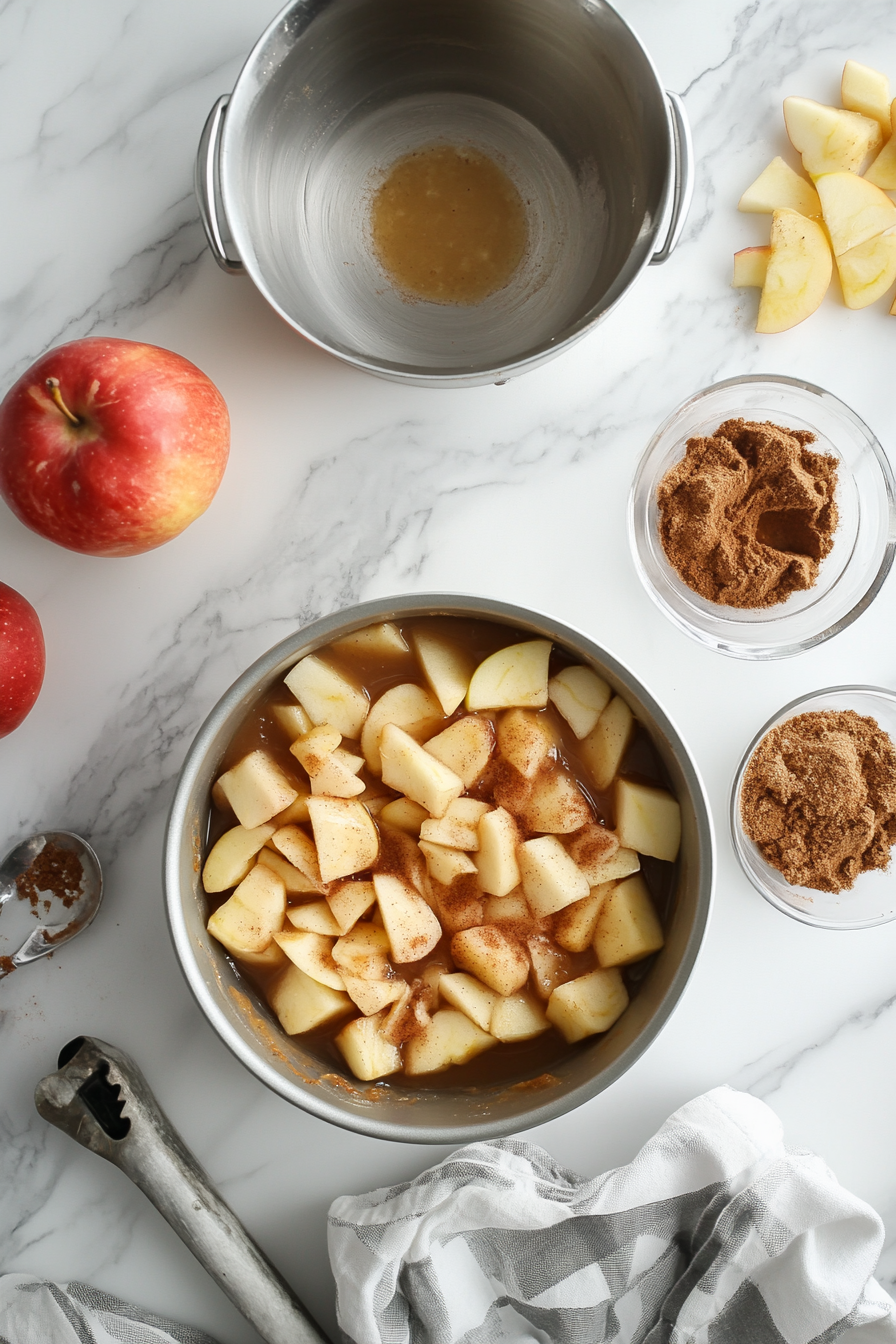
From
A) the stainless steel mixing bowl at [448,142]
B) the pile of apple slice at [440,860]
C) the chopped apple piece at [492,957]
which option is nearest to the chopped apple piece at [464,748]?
the pile of apple slice at [440,860]

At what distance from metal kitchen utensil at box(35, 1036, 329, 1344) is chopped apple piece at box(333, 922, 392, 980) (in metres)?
0.39

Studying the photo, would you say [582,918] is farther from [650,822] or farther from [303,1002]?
[303,1002]

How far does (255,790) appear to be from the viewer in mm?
1359

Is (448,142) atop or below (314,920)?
atop

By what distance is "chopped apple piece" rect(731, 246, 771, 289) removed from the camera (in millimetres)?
1477

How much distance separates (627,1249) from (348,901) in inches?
27.2

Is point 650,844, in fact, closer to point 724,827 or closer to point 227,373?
point 724,827

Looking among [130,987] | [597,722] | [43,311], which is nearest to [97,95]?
[43,311]

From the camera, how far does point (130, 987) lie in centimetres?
150

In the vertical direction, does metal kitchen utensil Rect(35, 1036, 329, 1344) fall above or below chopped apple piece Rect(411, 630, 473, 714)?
below

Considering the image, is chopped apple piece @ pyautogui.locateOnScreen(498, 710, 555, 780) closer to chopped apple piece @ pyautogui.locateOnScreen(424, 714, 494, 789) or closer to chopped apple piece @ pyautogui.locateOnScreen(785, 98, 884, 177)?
chopped apple piece @ pyautogui.locateOnScreen(424, 714, 494, 789)

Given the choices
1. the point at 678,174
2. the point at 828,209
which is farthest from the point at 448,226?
the point at 828,209

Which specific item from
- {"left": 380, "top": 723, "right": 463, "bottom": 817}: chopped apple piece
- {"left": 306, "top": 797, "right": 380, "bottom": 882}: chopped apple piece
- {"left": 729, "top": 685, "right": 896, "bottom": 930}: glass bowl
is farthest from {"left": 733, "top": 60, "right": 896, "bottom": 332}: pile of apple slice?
{"left": 306, "top": 797, "right": 380, "bottom": 882}: chopped apple piece

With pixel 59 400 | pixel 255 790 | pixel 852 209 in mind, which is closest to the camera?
pixel 59 400
